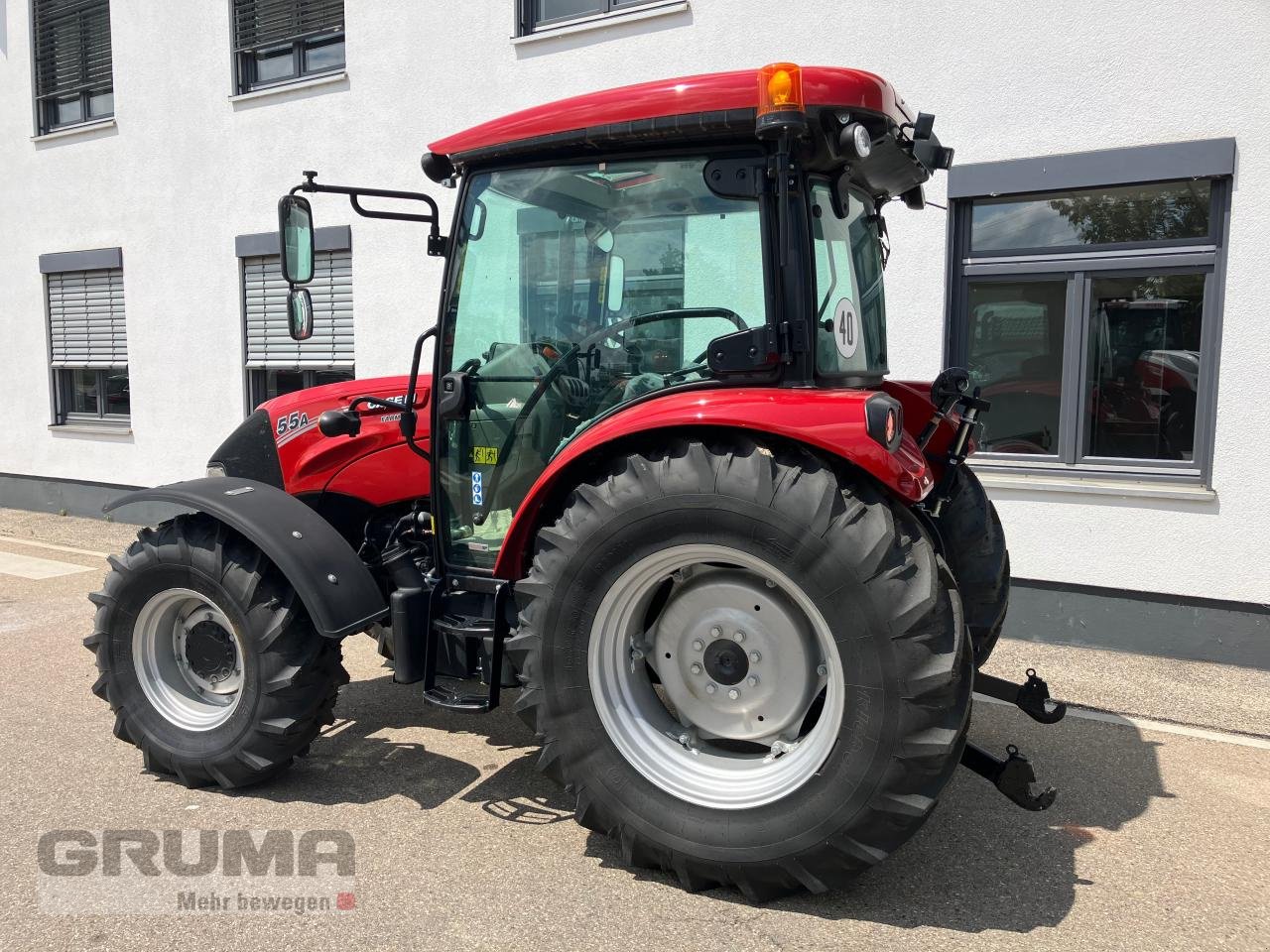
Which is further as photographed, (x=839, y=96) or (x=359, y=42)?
(x=359, y=42)

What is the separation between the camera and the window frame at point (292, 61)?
823 cm

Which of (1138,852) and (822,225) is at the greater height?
(822,225)

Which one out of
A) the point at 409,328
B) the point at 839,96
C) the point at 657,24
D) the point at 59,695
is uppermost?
the point at 657,24

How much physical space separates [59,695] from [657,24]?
5249mm

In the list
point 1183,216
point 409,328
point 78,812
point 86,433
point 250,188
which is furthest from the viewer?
point 86,433

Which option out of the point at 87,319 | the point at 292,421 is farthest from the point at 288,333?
the point at 292,421

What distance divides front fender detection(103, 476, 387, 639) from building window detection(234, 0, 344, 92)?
585 centimetres

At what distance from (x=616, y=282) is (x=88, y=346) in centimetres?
865

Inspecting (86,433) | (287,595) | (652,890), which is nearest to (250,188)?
(86,433)

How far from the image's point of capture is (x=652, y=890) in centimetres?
287

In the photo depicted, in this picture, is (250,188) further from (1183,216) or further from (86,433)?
(1183,216)

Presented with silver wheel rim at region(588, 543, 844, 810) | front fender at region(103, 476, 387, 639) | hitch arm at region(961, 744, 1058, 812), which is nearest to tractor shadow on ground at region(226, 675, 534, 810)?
front fender at region(103, 476, 387, 639)

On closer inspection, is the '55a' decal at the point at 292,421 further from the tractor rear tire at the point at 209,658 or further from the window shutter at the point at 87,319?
the window shutter at the point at 87,319

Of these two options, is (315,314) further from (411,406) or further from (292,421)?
(411,406)
